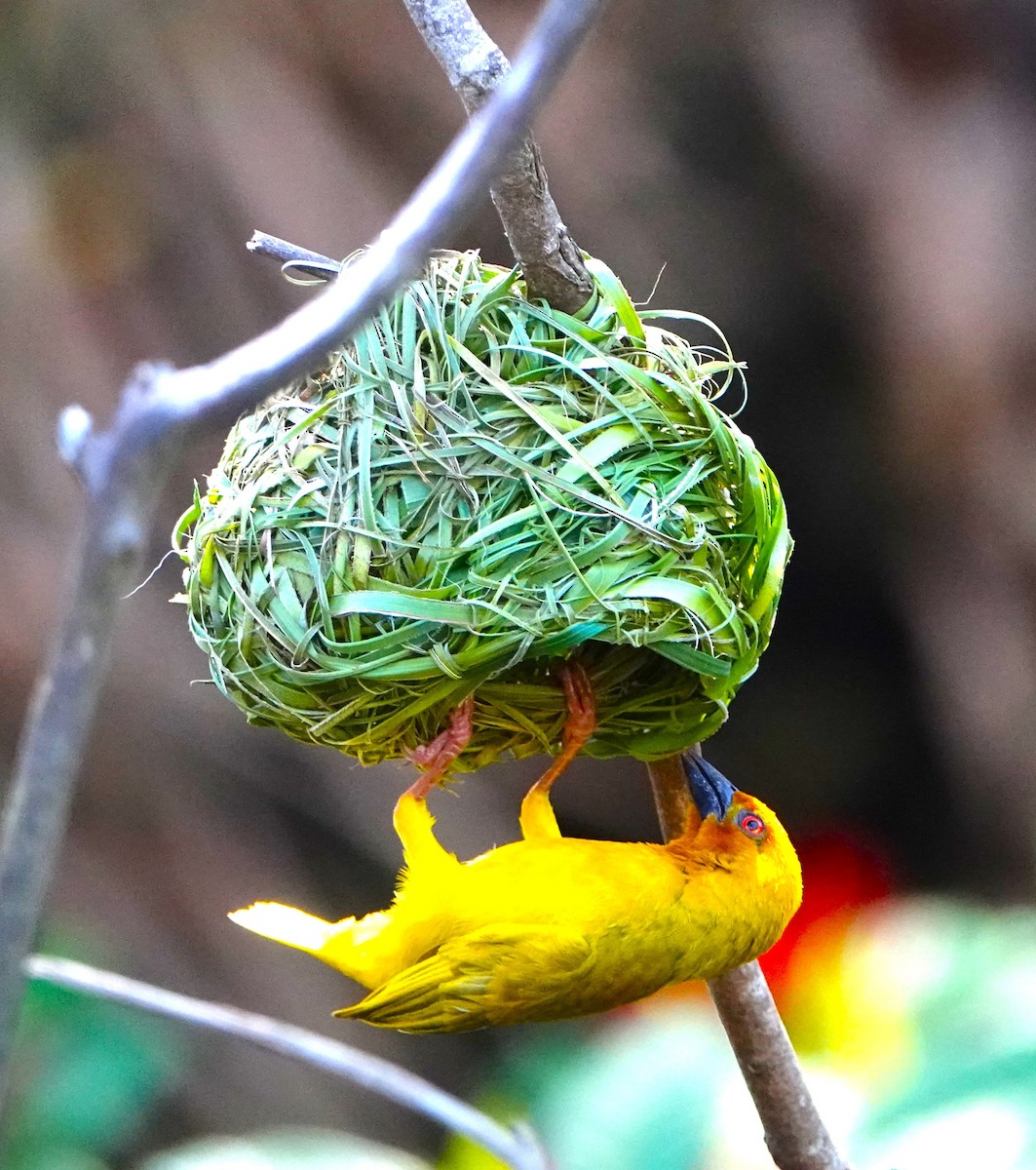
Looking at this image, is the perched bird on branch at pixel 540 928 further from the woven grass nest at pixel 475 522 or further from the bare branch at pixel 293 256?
the bare branch at pixel 293 256

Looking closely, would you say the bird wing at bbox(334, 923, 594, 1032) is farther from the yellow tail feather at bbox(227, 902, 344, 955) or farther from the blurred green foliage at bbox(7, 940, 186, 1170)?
the blurred green foliage at bbox(7, 940, 186, 1170)

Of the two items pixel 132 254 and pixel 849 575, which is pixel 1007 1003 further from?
pixel 132 254

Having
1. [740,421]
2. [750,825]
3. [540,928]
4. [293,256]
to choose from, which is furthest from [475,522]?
[740,421]

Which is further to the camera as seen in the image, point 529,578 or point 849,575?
point 849,575

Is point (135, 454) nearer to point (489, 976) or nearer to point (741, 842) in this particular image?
point (489, 976)

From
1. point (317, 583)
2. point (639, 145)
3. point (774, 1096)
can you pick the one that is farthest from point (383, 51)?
point (774, 1096)

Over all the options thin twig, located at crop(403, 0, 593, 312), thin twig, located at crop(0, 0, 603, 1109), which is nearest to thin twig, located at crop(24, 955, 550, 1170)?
thin twig, located at crop(0, 0, 603, 1109)
